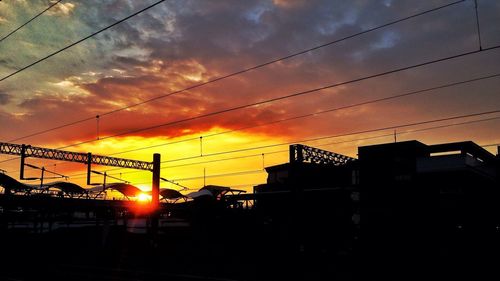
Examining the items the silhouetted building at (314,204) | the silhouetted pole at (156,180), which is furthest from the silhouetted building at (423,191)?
the silhouetted pole at (156,180)

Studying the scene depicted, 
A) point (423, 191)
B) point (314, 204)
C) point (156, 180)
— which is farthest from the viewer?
point (314, 204)

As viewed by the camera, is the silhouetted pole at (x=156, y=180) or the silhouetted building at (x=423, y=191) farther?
the silhouetted pole at (x=156, y=180)

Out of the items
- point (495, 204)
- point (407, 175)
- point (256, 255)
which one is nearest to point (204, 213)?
point (256, 255)

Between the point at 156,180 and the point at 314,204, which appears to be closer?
the point at 156,180

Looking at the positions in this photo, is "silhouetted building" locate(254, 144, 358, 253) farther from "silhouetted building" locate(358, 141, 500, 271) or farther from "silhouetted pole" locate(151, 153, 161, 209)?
"silhouetted pole" locate(151, 153, 161, 209)

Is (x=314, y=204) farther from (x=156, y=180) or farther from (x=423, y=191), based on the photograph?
(x=156, y=180)

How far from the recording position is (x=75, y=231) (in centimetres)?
3038

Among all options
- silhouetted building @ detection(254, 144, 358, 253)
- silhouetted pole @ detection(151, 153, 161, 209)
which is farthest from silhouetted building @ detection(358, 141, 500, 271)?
silhouetted pole @ detection(151, 153, 161, 209)

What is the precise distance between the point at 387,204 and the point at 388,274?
15292mm

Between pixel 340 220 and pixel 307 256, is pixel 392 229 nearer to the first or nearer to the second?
pixel 340 220

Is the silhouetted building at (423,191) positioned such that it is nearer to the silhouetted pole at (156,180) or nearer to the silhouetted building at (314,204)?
the silhouetted building at (314,204)

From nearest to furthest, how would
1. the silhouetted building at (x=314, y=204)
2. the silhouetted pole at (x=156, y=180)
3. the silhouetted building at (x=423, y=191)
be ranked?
the silhouetted building at (x=314, y=204)
the silhouetted building at (x=423, y=191)
the silhouetted pole at (x=156, y=180)

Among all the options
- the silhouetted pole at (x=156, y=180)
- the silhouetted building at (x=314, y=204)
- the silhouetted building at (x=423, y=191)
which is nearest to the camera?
the silhouetted building at (x=314, y=204)

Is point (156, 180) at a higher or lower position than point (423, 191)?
higher
